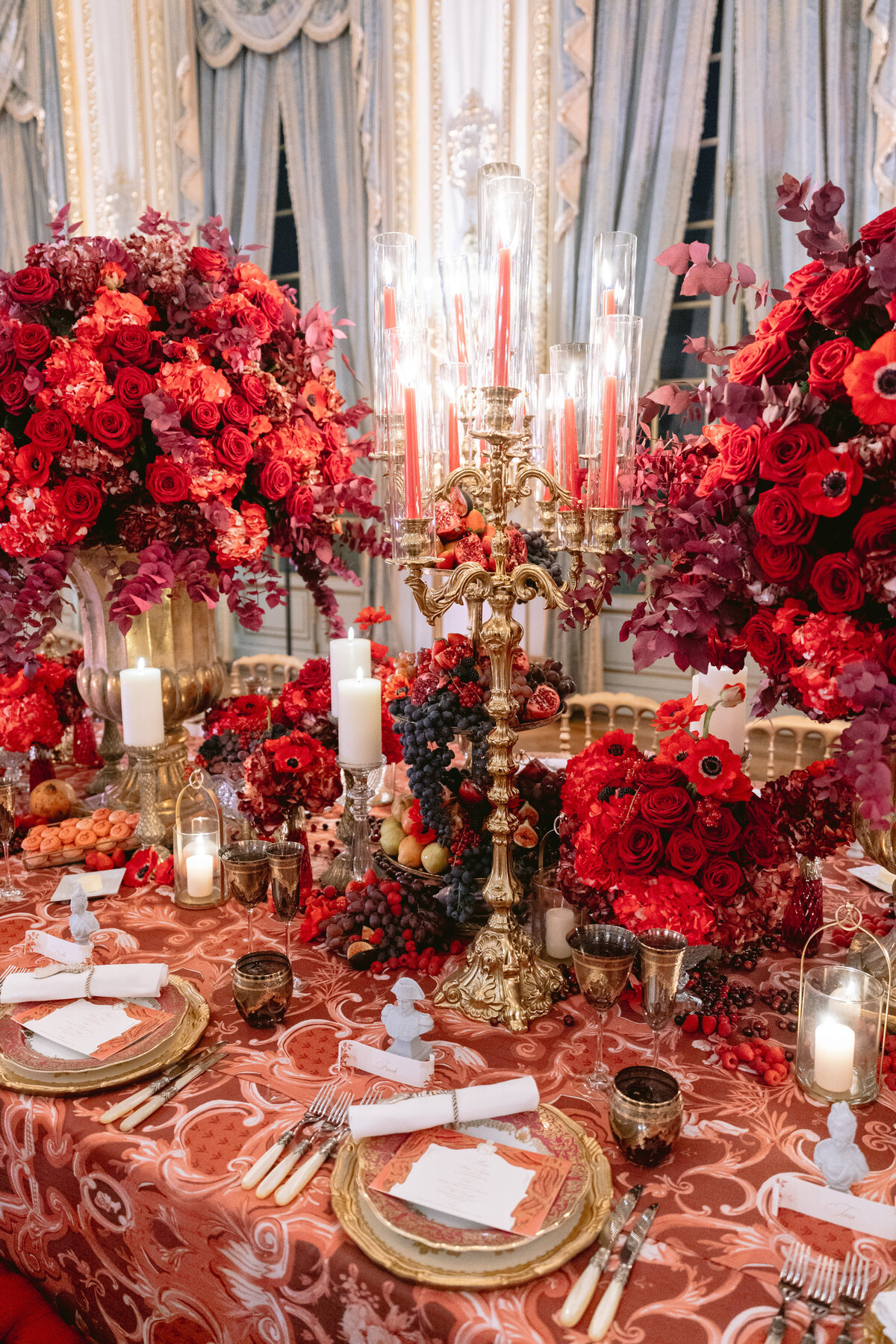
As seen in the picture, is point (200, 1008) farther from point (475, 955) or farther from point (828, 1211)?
point (828, 1211)

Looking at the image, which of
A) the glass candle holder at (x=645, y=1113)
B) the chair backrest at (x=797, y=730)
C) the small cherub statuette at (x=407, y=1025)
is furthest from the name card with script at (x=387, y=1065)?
the chair backrest at (x=797, y=730)

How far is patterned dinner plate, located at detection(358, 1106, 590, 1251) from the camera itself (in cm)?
79

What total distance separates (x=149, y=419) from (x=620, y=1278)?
1.33 metres

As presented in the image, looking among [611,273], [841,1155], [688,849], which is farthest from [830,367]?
[841,1155]

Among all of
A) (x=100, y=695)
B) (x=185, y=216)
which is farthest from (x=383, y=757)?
(x=185, y=216)

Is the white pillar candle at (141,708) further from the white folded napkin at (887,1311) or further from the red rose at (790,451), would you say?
the white folded napkin at (887,1311)

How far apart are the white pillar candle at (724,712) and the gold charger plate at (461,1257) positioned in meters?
0.72

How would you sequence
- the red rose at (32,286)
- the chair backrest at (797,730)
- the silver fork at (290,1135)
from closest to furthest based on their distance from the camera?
the silver fork at (290,1135), the red rose at (32,286), the chair backrest at (797,730)

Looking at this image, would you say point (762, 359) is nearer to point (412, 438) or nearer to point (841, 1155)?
point (412, 438)

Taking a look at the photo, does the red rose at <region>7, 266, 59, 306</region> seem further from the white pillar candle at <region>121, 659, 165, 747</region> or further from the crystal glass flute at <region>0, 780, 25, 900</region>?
the crystal glass flute at <region>0, 780, 25, 900</region>

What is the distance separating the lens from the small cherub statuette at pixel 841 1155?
0.84 meters

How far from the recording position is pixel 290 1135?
0.95 m

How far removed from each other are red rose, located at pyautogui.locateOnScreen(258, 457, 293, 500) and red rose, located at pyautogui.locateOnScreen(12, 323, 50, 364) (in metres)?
0.39

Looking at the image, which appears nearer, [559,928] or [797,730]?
[559,928]
